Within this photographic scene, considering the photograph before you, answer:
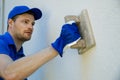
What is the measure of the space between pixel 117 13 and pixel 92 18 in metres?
0.14

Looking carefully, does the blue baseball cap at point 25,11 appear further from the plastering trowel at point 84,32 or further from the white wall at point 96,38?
the plastering trowel at point 84,32

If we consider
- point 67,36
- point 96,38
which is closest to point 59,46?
point 67,36

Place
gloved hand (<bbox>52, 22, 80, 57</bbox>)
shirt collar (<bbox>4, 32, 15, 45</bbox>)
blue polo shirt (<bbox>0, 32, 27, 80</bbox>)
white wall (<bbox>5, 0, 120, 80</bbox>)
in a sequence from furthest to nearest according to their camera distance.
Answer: shirt collar (<bbox>4, 32, 15, 45</bbox>)
blue polo shirt (<bbox>0, 32, 27, 80</bbox>)
gloved hand (<bbox>52, 22, 80, 57</bbox>)
white wall (<bbox>5, 0, 120, 80</bbox>)

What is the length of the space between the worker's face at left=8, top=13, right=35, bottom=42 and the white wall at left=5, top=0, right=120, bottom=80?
0.11 m

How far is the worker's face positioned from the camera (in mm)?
1329

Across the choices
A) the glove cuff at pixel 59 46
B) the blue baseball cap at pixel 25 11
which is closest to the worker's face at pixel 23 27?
the blue baseball cap at pixel 25 11

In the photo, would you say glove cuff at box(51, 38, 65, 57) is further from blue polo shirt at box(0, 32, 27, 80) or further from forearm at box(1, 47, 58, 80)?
blue polo shirt at box(0, 32, 27, 80)

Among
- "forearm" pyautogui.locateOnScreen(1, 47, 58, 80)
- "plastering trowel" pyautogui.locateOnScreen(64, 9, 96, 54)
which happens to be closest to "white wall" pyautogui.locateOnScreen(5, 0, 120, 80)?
"plastering trowel" pyautogui.locateOnScreen(64, 9, 96, 54)

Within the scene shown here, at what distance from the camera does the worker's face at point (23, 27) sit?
133 centimetres

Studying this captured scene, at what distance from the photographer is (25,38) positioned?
1.33 metres

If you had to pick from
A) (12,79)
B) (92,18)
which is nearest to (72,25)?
(92,18)

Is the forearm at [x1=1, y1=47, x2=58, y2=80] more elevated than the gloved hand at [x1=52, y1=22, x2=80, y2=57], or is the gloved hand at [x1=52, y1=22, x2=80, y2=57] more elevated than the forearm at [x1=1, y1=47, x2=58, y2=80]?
the gloved hand at [x1=52, y1=22, x2=80, y2=57]

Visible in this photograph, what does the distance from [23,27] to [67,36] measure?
0.37 metres

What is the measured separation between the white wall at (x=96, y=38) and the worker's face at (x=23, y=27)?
0.11m
